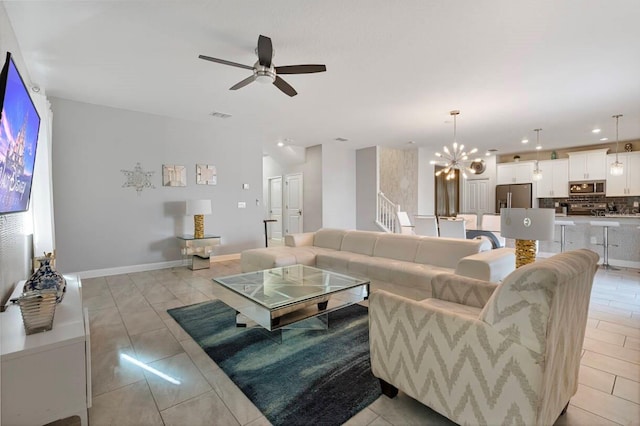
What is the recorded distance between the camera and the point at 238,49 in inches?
122

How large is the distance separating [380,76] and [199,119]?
11.9ft

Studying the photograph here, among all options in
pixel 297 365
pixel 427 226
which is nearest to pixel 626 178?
pixel 427 226

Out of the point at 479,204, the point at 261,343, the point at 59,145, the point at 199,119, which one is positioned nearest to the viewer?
the point at 261,343

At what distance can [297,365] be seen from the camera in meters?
2.25

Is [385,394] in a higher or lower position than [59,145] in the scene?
lower

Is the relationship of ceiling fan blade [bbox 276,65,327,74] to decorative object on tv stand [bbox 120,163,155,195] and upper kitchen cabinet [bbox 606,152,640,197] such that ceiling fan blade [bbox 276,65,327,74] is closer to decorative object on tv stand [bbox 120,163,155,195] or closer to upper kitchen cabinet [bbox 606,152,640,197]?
decorative object on tv stand [bbox 120,163,155,195]

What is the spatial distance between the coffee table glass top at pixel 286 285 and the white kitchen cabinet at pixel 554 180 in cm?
808

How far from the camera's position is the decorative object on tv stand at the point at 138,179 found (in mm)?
5121

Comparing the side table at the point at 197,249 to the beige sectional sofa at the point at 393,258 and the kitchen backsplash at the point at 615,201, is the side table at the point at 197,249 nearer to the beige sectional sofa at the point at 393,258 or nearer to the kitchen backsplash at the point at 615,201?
the beige sectional sofa at the point at 393,258

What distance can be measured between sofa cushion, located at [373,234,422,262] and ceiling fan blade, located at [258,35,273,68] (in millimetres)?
2694

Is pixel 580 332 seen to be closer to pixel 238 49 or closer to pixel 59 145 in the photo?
pixel 238 49

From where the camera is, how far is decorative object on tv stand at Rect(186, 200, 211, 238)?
5.32m

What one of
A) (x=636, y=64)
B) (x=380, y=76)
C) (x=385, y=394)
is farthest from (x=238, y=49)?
(x=636, y=64)

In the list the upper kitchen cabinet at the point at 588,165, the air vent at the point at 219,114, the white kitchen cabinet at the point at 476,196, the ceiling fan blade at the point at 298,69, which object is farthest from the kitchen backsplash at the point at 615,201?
the air vent at the point at 219,114
